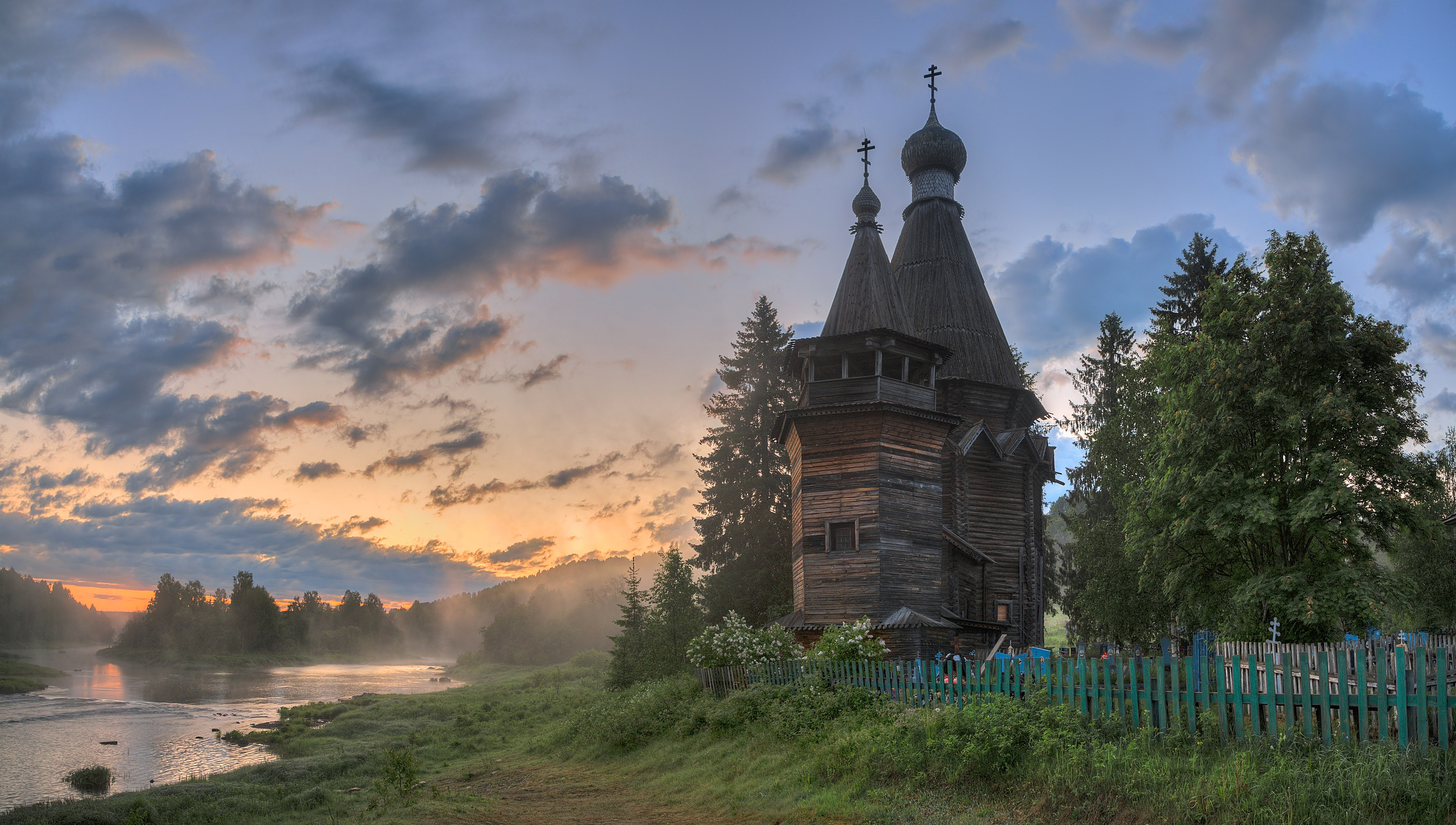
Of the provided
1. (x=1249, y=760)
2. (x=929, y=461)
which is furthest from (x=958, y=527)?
(x=1249, y=760)

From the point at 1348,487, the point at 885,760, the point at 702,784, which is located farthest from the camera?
the point at 1348,487

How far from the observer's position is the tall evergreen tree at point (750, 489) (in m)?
37.8

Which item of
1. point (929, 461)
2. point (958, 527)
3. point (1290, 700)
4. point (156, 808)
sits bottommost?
point (156, 808)

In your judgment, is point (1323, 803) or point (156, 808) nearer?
point (1323, 803)

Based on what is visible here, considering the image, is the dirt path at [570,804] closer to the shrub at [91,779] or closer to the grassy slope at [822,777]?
the grassy slope at [822,777]

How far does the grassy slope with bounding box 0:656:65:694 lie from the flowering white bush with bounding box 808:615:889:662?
82823 mm

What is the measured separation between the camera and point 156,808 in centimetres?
1930

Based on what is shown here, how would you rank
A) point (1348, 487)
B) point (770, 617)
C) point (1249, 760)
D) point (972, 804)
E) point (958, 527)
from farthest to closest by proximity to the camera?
1. point (770, 617)
2. point (958, 527)
3. point (1348, 487)
4. point (972, 804)
5. point (1249, 760)

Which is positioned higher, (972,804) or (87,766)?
(972,804)

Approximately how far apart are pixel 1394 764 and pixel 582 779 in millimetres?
14578

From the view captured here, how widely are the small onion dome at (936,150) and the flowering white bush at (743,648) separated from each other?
24.3 meters

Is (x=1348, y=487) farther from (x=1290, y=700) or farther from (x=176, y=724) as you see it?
(x=176, y=724)

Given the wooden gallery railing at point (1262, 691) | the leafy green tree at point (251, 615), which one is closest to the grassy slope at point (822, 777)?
the wooden gallery railing at point (1262, 691)

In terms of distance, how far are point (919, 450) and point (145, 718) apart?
50.3 m
